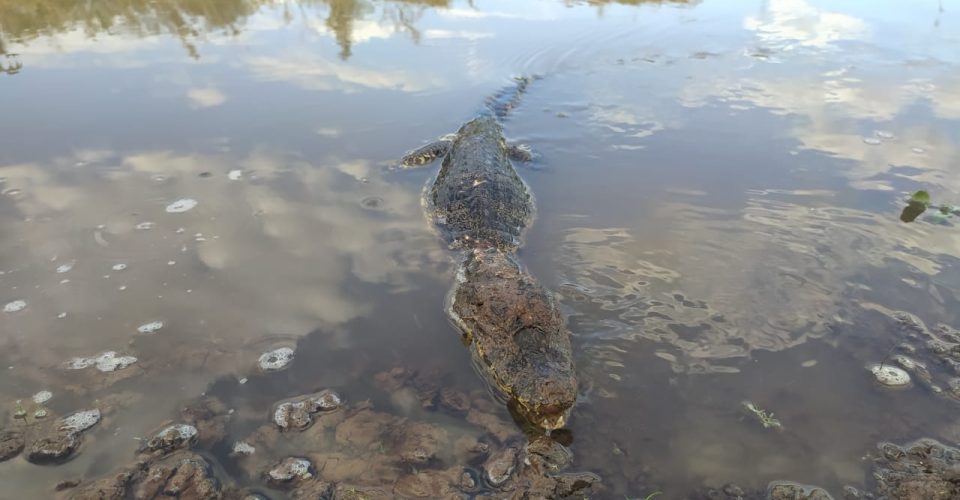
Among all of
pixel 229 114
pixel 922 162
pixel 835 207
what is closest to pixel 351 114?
pixel 229 114

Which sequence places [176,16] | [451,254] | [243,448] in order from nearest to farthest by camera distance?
[243,448], [451,254], [176,16]

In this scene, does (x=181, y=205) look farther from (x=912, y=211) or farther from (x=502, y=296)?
(x=912, y=211)

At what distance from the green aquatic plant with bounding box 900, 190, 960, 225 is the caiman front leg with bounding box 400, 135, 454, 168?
4710 millimetres

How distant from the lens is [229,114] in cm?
707

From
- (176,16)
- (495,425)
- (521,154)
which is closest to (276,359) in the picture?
(495,425)

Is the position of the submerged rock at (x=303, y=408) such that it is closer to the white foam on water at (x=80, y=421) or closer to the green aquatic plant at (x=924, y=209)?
the white foam on water at (x=80, y=421)

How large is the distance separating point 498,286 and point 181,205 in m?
3.30

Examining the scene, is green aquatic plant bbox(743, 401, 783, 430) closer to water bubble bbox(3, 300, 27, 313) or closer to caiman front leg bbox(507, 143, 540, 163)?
caiman front leg bbox(507, 143, 540, 163)

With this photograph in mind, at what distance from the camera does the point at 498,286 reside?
12.0ft

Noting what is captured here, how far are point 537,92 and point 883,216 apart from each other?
5124 mm

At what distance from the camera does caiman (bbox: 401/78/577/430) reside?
9.91ft

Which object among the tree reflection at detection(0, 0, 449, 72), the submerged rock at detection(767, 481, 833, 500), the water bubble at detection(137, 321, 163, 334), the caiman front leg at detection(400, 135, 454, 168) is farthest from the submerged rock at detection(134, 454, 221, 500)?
the tree reflection at detection(0, 0, 449, 72)

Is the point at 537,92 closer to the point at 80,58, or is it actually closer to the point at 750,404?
the point at 750,404

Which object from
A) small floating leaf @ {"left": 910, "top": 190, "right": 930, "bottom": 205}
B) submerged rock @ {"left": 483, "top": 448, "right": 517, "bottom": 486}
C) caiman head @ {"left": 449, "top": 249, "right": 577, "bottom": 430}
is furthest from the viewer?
small floating leaf @ {"left": 910, "top": 190, "right": 930, "bottom": 205}
